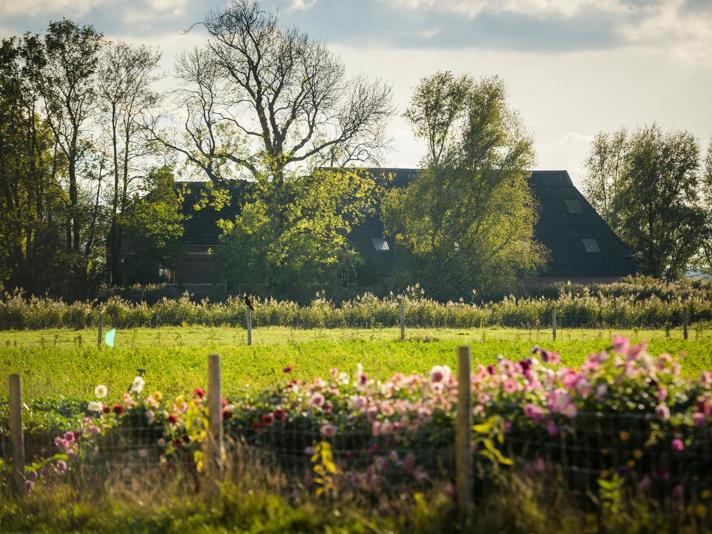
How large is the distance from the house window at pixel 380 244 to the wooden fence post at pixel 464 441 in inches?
2031

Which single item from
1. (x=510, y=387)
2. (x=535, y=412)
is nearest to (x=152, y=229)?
(x=510, y=387)

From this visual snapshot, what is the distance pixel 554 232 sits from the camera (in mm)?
63938

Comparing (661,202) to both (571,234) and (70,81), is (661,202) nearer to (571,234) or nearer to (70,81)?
(571,234)

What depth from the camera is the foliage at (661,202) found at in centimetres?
6831

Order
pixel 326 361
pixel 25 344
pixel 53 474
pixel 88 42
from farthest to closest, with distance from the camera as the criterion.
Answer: pixel 88 42 → pixel 25 344 → pixel 326 361 → pixel 53 474

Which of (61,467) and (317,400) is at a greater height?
(317,400)

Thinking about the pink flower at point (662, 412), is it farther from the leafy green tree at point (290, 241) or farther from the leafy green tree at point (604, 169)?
the leafy green tree at point (604, 169)

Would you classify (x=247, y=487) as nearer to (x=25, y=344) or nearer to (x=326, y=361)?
(x=326, y=361)

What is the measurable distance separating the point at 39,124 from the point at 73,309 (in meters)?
17.0

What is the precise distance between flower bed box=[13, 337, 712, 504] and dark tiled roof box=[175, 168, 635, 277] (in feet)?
147

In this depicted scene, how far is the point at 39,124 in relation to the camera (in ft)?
163

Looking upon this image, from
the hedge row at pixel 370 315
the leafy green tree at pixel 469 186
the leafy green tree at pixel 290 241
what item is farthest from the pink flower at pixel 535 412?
the leafy green tree at pixel 469 186

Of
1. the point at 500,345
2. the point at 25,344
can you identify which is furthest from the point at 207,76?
the point at 500,345

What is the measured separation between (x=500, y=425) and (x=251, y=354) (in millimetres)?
15739
